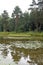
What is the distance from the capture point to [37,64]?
9.39 metres

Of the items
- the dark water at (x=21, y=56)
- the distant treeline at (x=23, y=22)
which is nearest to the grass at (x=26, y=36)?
the distant treeline at (x=23, y=22)

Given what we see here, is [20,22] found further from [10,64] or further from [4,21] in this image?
[10,64]

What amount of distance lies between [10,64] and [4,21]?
5645 centimetres

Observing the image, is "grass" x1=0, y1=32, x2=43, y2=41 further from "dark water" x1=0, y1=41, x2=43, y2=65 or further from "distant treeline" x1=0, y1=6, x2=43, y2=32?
"dark water" x1=0, y1=41, x2=43, y2=65

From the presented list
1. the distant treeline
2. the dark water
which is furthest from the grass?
the dark water

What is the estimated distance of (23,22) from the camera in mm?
57500

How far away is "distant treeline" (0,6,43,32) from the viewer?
171 feet

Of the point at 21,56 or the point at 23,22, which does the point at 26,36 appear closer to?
the point at 23,22

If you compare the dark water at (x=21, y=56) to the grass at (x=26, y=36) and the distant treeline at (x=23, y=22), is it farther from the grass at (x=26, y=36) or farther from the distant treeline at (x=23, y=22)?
the distant treeline at (x=23, y=22)

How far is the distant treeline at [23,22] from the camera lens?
52100 millimetres

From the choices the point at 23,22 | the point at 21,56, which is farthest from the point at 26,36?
the point at 21,56

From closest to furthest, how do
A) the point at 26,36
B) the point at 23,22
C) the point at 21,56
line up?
the point at 21,56
the point at 26,36
the point at 23,22

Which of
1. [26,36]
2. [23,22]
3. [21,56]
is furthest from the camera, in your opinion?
[23,22]

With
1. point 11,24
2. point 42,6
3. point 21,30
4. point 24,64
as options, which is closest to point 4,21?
point 11,24
